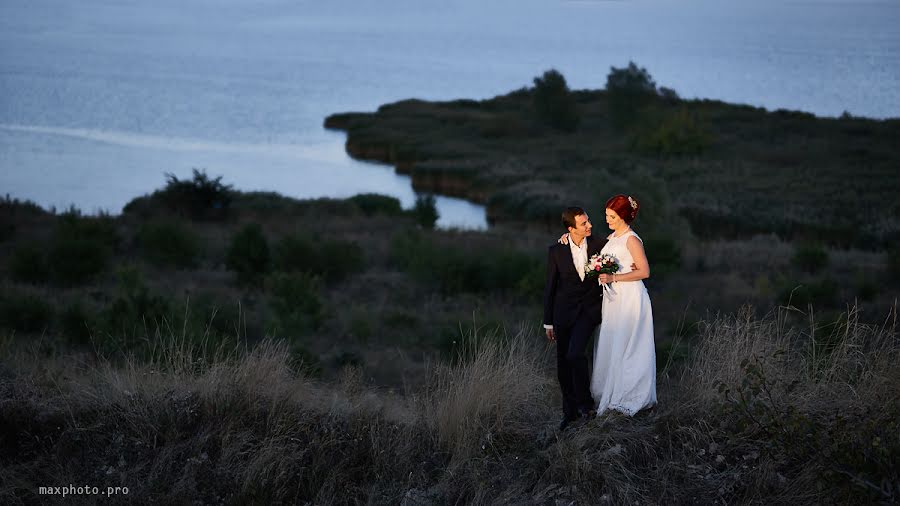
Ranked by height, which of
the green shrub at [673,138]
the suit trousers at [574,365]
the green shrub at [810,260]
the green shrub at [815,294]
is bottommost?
the green shrub at [815,294]

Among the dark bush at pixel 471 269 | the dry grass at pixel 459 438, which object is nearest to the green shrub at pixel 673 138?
the dark bush at pixel 471 269

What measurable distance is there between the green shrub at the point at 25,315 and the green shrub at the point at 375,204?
23695 mm

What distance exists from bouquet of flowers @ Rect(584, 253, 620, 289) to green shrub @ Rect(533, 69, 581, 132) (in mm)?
73508

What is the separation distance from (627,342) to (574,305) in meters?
0.45

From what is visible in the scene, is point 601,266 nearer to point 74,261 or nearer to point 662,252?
point 74,261

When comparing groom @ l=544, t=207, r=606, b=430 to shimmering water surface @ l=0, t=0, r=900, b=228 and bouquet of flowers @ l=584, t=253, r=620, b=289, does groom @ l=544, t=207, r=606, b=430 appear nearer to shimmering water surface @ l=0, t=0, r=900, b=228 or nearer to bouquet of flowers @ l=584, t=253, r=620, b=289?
bouquet of flowers @ l=584, t=253, r=620, b=289

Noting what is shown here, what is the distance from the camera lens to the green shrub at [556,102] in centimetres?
7788

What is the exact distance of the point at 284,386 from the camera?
22.0 ft

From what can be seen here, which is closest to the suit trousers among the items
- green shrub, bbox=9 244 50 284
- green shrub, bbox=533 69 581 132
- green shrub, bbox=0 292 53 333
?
green shrub, bbox=0 292 53 333

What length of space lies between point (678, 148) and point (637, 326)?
63347 mm

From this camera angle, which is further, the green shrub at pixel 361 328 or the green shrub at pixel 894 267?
the green shrub at pixel 894 267

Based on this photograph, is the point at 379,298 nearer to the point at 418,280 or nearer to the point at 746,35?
the point at 418,280

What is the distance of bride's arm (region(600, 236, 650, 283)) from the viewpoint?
5816 mm

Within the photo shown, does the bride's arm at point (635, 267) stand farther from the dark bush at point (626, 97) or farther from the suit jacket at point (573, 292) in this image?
the dark bush at point (626, 97)
